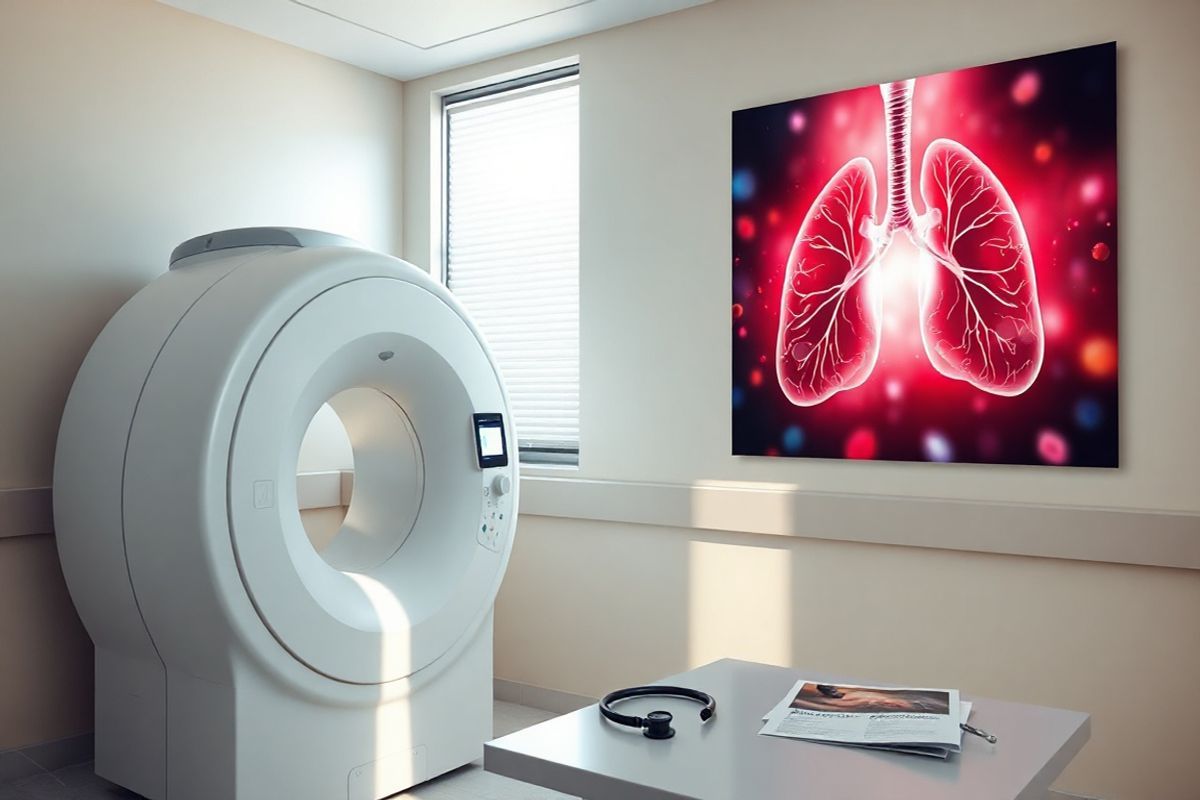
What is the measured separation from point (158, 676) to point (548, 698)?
132 cm

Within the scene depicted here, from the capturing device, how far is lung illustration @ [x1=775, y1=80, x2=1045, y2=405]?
248cm

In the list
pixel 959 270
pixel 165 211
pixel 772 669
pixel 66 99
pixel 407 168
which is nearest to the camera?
pixel 772 669

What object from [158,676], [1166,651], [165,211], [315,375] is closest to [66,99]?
[165,211]

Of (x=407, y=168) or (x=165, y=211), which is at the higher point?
(x=407, y=168)

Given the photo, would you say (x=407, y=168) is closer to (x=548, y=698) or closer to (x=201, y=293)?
(x=201, y=293)

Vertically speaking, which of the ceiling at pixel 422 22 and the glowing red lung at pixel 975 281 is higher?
the ceiling at pixel 422 22

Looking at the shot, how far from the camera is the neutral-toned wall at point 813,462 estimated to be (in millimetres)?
2309

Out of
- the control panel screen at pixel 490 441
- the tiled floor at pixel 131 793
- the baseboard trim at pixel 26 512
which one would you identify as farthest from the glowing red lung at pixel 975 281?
the baseboard trim at pixel 26 512

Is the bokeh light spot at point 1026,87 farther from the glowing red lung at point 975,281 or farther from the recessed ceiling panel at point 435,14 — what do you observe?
the recessed ceiling panel at point 435,14

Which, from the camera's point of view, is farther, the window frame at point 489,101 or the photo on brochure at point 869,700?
the window frame at point 489,101

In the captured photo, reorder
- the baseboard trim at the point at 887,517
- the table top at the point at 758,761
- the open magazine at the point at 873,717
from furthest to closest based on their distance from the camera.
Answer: the baseboard trim at the point at 887,517
the open magazine at the point at 873,717
the table top at the point at 758,761

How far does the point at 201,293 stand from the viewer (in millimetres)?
2424

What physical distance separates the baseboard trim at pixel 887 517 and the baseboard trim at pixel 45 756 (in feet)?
4.74

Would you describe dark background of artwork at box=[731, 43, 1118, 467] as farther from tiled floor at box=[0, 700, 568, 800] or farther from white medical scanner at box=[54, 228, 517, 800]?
tiled floor at box=[0, 700, 568, 800]
